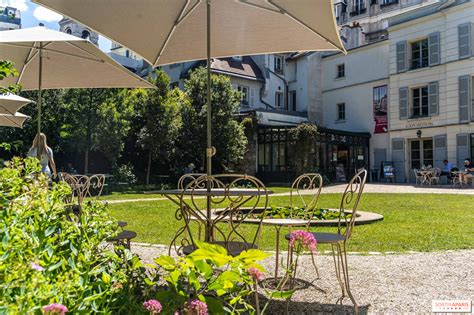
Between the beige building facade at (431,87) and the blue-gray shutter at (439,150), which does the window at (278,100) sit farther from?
the blue-gray shutter at (439,150)

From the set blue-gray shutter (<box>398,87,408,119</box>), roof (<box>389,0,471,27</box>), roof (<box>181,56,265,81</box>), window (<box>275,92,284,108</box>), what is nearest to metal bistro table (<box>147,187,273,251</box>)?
A: roof (<box>181,56,265,81</box>)

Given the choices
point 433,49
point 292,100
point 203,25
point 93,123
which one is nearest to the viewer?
point 203,25

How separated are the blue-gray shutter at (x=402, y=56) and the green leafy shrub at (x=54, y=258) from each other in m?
24.3

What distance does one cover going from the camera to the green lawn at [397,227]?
5281 millimetres

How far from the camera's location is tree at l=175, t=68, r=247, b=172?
19.1m

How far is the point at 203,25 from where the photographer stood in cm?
404

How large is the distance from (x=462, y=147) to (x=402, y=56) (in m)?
6.39

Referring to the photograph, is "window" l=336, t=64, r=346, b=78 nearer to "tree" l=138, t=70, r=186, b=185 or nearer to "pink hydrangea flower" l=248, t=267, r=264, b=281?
"tree" l=138, t=70, r=186, b=185

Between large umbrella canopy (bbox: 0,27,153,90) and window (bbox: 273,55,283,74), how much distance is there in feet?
75.2

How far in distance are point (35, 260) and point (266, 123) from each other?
2179cm

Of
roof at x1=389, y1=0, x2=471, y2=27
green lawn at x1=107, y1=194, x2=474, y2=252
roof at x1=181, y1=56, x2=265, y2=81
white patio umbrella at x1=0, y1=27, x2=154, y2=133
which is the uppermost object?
roof at x1=389, y1=0, x2=471, y2=27

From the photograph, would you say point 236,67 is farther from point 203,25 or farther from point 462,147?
point 203,25

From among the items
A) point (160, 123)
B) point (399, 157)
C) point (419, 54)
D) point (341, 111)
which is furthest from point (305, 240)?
point (341, 111)

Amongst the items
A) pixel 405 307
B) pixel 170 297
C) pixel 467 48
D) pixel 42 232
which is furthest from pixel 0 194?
pixel 467 48
